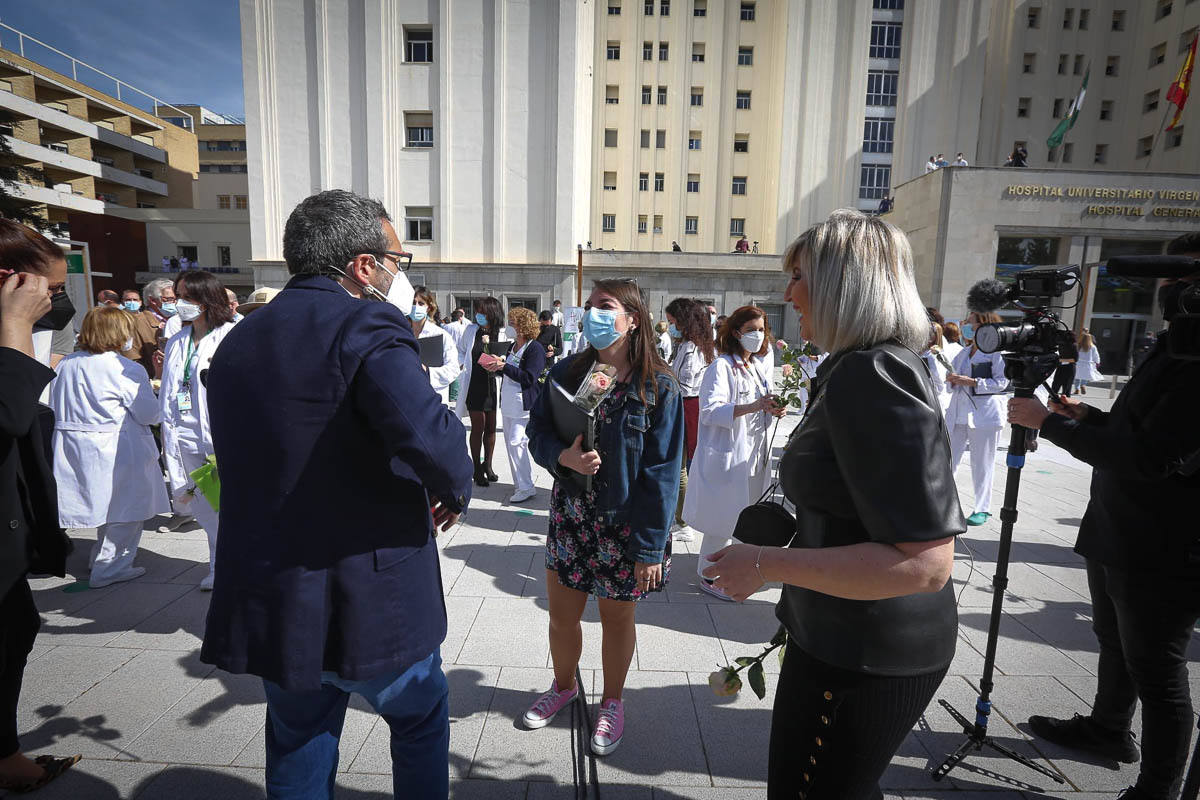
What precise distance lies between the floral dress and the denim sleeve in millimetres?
106

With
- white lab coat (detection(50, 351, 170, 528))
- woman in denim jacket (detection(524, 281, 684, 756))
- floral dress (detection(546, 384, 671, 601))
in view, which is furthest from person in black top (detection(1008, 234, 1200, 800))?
white lab coat (detection(50, 351, 170, 528))

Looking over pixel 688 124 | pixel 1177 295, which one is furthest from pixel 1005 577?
pixel 688 124

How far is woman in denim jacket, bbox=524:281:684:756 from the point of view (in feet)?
8.29

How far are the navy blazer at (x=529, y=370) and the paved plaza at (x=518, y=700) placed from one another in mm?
2316

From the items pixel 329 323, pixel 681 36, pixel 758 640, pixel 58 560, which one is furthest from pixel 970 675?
pixel 681 36

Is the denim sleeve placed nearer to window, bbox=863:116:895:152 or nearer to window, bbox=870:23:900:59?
window, bbox=863:116:895:152

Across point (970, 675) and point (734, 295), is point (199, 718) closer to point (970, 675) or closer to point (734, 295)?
point (970, 675)

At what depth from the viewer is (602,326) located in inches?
107

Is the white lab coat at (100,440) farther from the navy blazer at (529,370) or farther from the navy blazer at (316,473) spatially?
the navy blazer at (316,473)

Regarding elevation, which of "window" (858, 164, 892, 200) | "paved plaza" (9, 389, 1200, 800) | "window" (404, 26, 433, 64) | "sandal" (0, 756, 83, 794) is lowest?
"paved plaza" (9, 389, 1200, 800)

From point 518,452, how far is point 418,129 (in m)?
25.5

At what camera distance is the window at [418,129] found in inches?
1053

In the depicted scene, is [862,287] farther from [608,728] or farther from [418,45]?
[418,45]

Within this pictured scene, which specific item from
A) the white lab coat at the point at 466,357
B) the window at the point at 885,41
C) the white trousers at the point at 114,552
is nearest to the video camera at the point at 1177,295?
the white trousers at the point at 114,552
